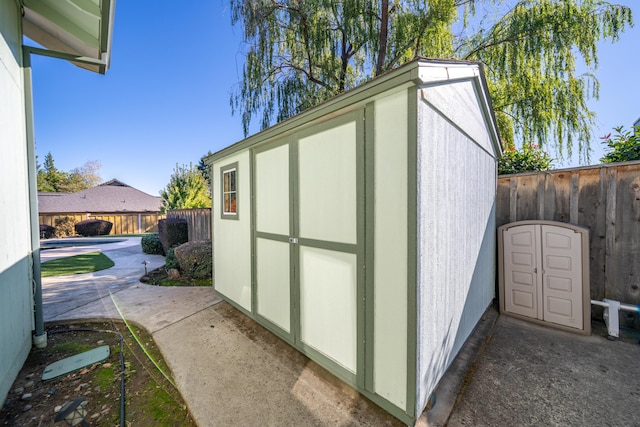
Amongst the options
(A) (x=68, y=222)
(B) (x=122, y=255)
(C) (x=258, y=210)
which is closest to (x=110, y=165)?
(A) (x=68, y=222)

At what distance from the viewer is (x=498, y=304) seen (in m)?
4.02

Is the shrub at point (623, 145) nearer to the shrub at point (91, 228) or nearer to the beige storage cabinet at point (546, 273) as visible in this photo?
the beige storage cabinet at point (546, 273)

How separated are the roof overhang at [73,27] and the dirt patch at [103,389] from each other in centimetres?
360

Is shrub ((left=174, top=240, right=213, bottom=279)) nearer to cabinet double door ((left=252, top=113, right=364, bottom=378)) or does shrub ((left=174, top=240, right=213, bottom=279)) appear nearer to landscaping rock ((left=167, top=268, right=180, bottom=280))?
landscaping rock ((left=167, top=268, right=180, bottom=280))

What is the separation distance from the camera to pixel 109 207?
81.3ft

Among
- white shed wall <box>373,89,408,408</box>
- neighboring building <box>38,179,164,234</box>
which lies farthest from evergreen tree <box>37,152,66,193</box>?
white shed wall <box>373,89,408,408</box>

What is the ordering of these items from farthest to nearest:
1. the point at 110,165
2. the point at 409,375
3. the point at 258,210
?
the point at 110,165 < the point at 258,210 < the point at 409,375

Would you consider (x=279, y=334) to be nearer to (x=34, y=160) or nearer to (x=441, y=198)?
(x=441, y=198)

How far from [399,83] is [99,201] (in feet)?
110

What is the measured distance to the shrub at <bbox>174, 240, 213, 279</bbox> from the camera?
5949 mm

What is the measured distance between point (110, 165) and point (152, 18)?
4340 cm

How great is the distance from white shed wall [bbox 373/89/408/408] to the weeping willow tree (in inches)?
181

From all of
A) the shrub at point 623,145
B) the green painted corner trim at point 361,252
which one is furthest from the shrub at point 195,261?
the shrub at point 623,145

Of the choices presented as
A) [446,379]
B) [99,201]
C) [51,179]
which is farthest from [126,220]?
[446,379]
